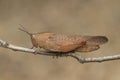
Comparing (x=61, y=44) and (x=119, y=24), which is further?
(x=119, y=24)

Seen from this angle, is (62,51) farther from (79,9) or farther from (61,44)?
(79,9)

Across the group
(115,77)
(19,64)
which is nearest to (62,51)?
(115,77)

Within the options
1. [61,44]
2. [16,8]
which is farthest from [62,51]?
[16,8]

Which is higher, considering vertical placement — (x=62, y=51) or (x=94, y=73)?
(x=62, y=51)

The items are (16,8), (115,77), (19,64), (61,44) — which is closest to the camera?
(61,44)

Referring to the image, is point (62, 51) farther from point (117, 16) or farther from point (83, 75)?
point (117, 16)

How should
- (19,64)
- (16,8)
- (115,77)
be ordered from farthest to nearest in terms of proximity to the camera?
(16,8) < (19,64) < (115,77)
